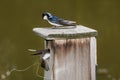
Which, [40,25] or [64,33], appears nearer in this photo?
[64,33]

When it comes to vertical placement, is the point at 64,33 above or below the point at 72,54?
above

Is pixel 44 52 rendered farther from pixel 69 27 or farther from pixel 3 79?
pixel 3 79

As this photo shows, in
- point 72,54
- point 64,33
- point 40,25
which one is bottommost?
point 40,25

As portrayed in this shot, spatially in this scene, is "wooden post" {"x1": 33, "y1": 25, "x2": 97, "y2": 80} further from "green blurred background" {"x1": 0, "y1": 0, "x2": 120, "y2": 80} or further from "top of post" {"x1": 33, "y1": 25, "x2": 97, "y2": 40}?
"green blurred background" {"x1": 0, "y1": 0, "x2": 120, "y2": 80}

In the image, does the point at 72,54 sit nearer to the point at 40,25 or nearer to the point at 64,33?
the point at 64,33

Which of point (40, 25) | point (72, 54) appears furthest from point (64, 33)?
point (40, 25)

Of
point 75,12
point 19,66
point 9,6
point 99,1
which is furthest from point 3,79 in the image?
point 99,1

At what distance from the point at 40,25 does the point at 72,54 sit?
196 cm

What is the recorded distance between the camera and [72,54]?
1.92 m

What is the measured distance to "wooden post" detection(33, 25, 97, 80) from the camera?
1.90 m

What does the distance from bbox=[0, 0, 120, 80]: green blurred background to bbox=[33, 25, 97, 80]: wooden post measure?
184 cm

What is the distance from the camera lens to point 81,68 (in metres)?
1.93

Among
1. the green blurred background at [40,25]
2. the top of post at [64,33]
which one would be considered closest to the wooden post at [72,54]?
the top of post at [64,33]

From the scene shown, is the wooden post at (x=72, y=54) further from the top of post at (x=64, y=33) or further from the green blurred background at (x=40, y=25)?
the green blurred background at (x=40, y=25)
